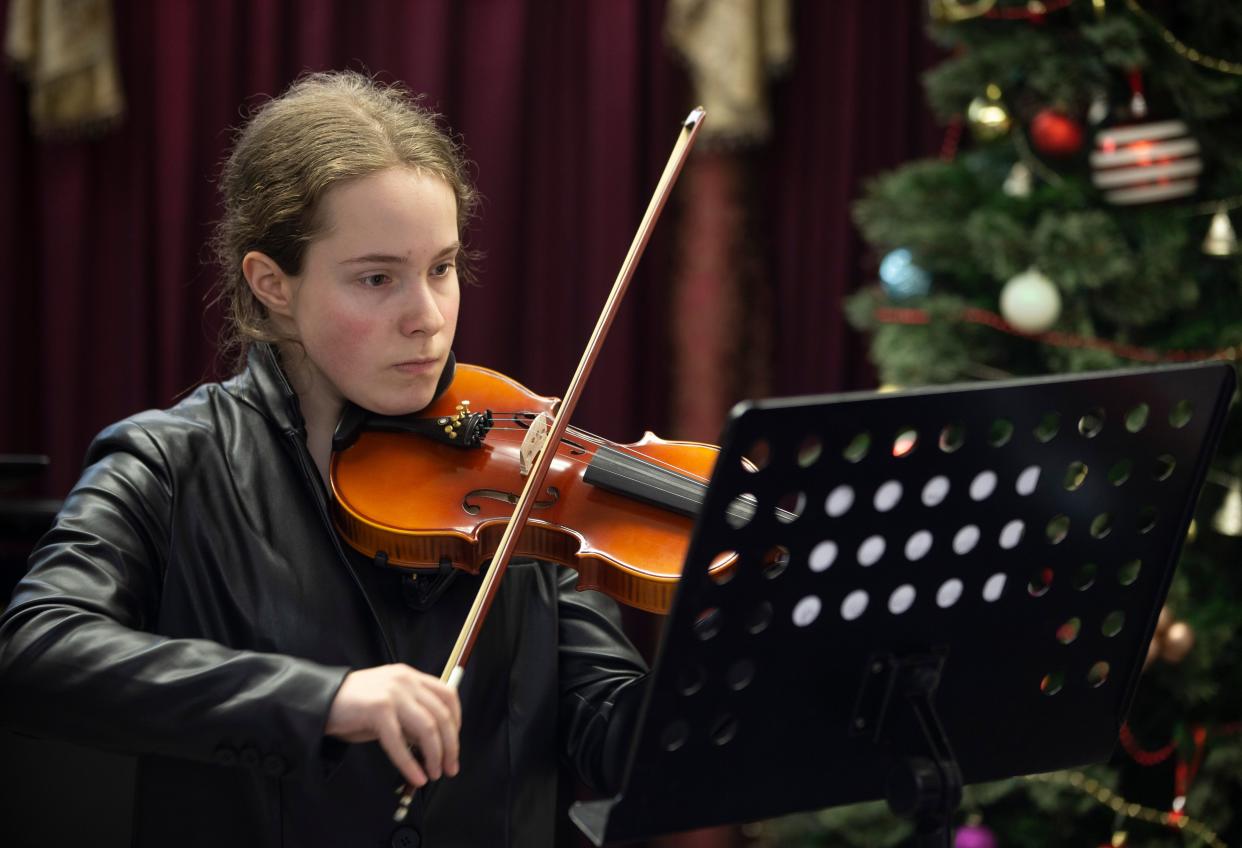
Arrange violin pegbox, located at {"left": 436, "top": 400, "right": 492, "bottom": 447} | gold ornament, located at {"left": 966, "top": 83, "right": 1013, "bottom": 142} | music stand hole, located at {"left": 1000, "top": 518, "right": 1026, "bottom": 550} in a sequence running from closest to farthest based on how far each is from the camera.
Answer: music stand hole, located at {"left": 1000, "top": 518, "right": 1026, "bottom": 550}, violin pegbox, located at {"left": 436, "top": 400, "right": 492, "bottom": 447}, gold ornament, located at {"left": 966, "top": 83, "right": 1013, "bottom": 142}

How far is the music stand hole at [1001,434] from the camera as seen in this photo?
941 mm

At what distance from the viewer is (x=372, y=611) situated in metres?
1.23

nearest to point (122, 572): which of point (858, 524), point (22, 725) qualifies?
point (22, 725)

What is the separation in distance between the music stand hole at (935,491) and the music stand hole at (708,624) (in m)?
0.17


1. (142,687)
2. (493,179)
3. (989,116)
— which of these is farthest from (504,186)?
(142,687)

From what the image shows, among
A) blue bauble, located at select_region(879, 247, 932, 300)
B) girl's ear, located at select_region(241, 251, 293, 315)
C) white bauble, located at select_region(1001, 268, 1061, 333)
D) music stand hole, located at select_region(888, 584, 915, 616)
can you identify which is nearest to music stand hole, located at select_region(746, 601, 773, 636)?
music stand hole, located at select_region(888, 584, 915, 616)

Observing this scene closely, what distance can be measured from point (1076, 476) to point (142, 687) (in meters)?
0.72

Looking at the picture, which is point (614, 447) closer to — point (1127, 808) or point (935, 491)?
point (935, 491)

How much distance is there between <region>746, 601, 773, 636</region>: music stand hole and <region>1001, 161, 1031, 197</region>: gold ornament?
4.65 feet

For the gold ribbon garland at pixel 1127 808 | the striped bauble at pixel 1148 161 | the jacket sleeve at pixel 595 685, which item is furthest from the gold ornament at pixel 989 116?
the jacket sleeve at pixel 595 685

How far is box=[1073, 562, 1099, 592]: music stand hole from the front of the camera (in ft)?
3.46

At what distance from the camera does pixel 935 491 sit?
954mm

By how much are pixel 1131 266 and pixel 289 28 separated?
1.63 m

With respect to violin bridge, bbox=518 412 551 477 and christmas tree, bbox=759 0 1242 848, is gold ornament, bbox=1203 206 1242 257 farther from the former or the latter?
violin bridge, bbox=518 412 551 477
